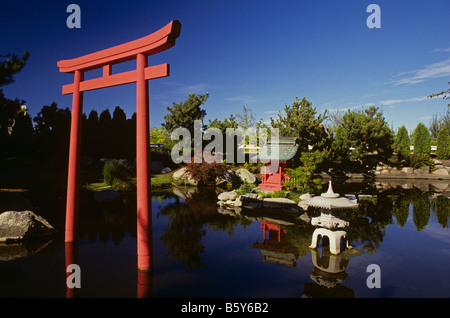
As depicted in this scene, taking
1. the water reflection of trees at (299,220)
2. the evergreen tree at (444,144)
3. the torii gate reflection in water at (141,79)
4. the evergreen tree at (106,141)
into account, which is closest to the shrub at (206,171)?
the water reflection of trees at (299,220)

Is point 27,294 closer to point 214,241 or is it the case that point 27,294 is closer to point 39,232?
point 39,232

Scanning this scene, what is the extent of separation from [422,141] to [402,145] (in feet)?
21.7

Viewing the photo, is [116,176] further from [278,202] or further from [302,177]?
[302,177]

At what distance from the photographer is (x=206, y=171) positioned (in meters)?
22.3

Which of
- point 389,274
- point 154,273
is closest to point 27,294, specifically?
point 154,273

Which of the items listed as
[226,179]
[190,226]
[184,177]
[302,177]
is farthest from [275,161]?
[184,177]

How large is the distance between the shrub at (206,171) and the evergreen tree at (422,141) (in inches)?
1127

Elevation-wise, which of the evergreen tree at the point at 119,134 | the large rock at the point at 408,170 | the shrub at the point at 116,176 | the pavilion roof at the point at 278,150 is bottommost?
the large rock at the point at 408,170

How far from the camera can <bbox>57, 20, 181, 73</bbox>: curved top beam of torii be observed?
5.57 meters

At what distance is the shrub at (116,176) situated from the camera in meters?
17.9

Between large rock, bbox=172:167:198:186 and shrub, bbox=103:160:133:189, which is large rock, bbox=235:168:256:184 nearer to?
large rock, bbox=172:167:198:186

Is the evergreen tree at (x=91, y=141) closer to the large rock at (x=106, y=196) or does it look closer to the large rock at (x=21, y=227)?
the large rock at (x=106, y=196)
